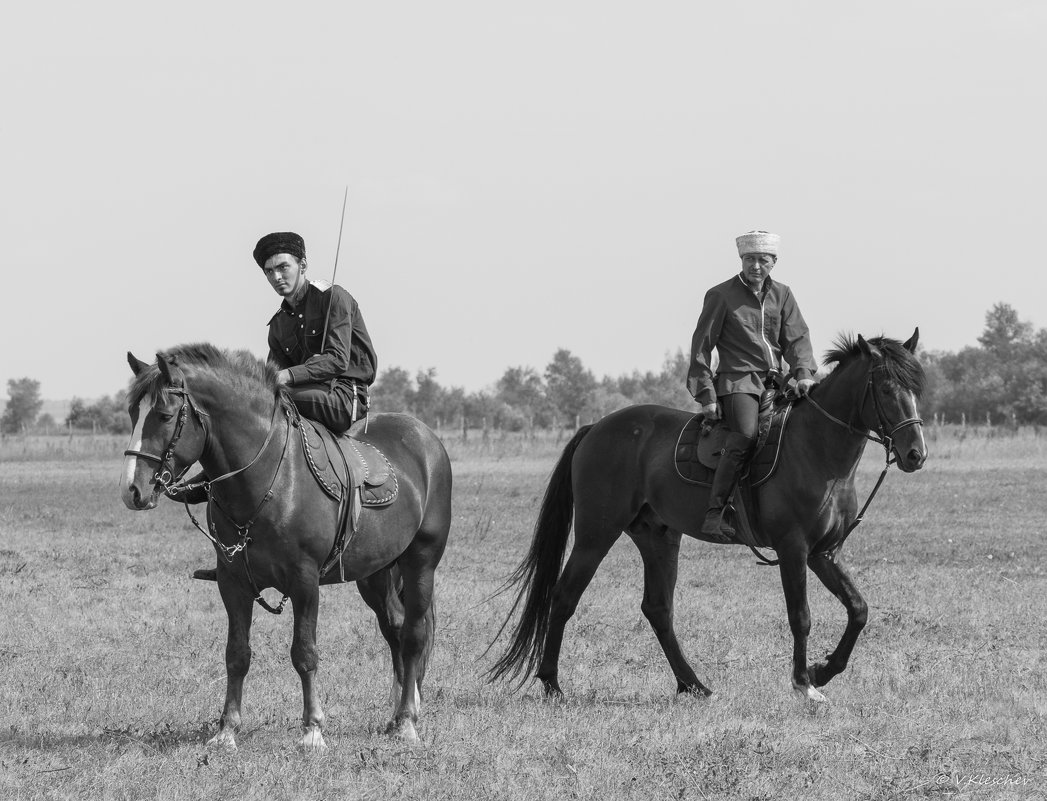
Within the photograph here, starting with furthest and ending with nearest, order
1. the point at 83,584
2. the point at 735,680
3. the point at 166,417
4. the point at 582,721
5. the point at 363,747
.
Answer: the point at 83,584 → the point at 735,680 → the point at 582,721 → the point at 363,747 → the point at 166,417

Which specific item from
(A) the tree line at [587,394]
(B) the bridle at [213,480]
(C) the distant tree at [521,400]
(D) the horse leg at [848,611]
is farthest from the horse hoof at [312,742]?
(C) the distant tree at [521,400]

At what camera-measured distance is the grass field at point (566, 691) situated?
647 cm

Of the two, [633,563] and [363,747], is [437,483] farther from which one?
[633,563]

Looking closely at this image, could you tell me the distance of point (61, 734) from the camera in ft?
24.3

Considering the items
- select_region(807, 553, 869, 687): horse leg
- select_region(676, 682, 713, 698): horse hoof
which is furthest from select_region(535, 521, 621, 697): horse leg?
select_region(807, 553, 869, 687): horse leg

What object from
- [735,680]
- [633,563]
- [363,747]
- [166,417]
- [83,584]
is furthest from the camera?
[633,563]

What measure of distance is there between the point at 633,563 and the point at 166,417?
31.3 ft

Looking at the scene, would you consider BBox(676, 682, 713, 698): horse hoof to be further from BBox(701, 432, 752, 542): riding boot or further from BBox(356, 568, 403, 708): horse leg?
BBox(356, 568, 403, 708): horse leg

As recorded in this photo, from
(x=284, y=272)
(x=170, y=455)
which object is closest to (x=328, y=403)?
(x=284, y=272)

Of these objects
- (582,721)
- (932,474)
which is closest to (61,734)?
(582,721)

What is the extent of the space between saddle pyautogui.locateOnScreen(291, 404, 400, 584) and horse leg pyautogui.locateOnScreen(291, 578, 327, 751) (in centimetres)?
33

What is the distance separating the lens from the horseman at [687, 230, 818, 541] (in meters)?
8.91

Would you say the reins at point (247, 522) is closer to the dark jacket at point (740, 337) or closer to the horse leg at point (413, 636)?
the horse leg at point (413, 636)

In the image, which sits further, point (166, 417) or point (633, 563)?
point (633, 563)
